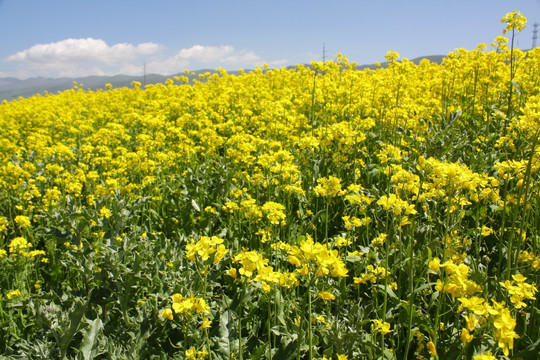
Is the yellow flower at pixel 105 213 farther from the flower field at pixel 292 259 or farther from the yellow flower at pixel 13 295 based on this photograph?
the yellow flower at pixel 13 295

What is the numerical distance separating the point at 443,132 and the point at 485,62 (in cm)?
395

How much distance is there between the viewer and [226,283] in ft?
9.56

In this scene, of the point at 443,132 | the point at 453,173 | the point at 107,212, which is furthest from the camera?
the point at 443,132

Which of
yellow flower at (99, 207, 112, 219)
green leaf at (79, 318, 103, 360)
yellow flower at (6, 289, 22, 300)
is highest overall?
yellow flower at (99, 207, 112, 219)

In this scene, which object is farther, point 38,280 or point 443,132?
point 443,132

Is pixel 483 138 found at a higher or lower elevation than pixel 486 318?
higher

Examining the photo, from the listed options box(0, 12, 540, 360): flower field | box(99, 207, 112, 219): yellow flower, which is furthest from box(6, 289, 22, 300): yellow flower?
box(99, 207, 112, 219): yellow flower

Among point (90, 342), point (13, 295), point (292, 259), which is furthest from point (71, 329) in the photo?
point (292, 259)

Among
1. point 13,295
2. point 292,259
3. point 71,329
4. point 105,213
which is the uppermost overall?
point 292,259

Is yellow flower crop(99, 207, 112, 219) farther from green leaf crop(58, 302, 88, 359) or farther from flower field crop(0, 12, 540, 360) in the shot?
green leaf crop(58, 302, 88, 359)

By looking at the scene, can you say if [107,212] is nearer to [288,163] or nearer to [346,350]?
[288,163]

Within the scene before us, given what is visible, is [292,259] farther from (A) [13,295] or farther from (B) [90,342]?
(A) [13,295]

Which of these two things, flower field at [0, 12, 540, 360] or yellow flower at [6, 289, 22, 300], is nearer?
flower field at [0, 12, 540, 360]

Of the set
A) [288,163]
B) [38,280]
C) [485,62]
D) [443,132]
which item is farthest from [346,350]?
[485,62]
